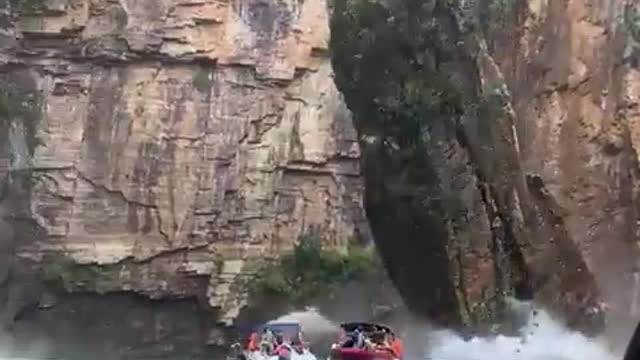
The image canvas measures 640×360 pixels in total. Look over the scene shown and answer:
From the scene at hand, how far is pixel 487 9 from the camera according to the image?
1090 cm

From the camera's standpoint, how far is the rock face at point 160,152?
11430mm

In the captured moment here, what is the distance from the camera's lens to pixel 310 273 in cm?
1138

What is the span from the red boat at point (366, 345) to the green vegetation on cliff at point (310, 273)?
Answer: 2.58 m

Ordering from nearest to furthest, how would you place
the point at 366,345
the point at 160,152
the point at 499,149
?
the point at 366,345, the point at 499,149, the point at 160,152

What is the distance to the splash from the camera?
10.2 m

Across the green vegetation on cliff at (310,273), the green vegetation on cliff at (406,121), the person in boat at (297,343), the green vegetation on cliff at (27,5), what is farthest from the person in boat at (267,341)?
the green vegetation on cliff at (27,5)

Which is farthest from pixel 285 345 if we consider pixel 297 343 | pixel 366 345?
pixel 366 345

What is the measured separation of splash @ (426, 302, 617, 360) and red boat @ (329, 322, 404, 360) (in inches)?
73.8

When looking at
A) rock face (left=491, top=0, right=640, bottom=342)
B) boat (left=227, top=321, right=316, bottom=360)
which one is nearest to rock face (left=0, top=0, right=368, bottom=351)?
rock face (left=491, top=0, right=640, bottom=342)

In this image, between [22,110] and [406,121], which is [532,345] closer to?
[406,121]

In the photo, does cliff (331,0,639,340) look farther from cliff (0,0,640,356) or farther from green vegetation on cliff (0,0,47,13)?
green vegetation on cliff (0,0,47,13)

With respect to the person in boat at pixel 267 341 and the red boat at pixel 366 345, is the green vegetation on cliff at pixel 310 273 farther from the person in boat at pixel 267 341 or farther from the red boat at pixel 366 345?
the red boat at pixel 366 345

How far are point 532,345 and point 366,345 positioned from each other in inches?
114

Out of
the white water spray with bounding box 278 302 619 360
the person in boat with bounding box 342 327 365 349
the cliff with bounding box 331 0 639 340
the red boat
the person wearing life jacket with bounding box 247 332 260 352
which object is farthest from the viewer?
the cliff with bounding box 331 0 639 340
